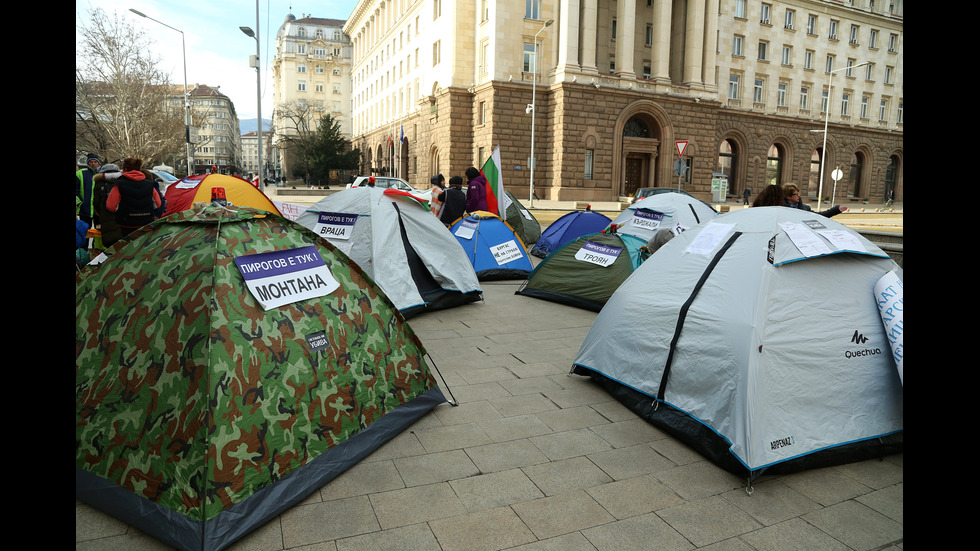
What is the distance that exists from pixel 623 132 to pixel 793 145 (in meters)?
17.3

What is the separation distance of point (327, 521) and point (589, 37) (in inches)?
1273

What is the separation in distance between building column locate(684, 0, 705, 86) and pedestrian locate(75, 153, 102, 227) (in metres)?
32.3

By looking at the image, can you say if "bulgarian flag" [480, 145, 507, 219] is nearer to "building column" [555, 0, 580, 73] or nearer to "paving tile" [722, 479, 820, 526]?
"paving tile" [722, 479, 820, 526]

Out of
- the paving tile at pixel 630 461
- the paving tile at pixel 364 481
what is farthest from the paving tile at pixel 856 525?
the paving tile at pixel 364 481

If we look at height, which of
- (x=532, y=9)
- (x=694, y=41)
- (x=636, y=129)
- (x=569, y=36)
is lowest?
(x=636, y=129)

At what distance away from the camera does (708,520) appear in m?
3.03

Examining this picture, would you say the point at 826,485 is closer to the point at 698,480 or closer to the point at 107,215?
the point at 698,480

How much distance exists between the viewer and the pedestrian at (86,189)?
891 cm

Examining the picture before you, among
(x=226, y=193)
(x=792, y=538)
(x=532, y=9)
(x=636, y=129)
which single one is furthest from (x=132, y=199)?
(x=636, y=129)

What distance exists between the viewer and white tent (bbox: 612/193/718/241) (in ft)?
31.4

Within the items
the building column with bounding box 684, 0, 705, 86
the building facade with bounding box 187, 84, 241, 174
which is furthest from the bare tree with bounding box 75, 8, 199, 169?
the building facade with bounding box 187, 84, 241, 174

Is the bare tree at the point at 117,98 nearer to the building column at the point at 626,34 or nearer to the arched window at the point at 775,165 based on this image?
the building column at the point at 626,34
